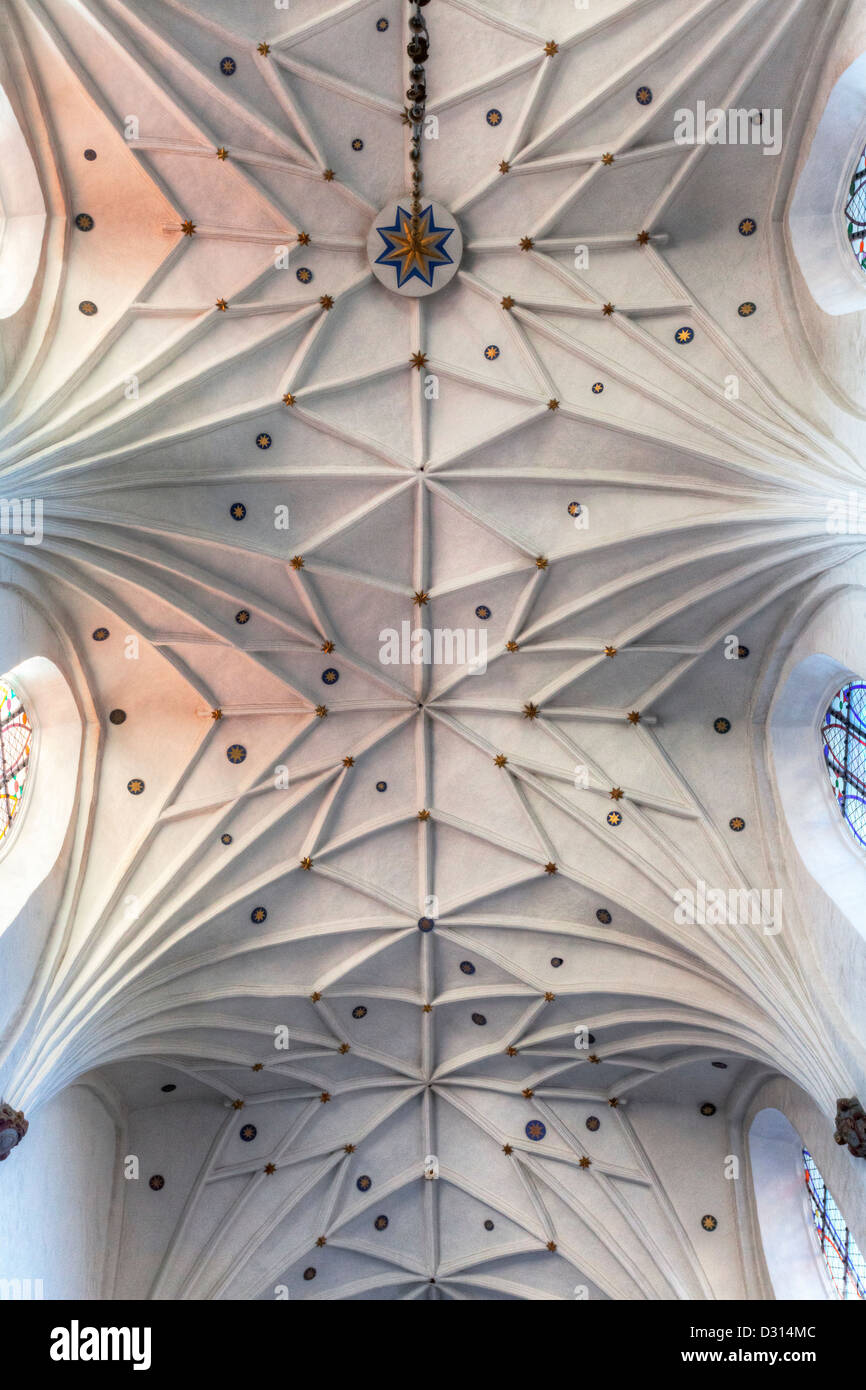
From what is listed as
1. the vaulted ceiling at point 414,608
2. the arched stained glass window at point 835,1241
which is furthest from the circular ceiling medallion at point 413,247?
the arched stained glass window at point 835,1241

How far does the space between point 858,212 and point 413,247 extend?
617cm

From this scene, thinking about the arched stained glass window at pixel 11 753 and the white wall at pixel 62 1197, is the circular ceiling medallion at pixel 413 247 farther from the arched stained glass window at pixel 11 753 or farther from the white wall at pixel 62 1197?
the white wall at pixel 62 1197

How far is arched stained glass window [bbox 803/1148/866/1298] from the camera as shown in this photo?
16969mm

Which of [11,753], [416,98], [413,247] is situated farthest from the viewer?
[413,247]

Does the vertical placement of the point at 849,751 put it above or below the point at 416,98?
below

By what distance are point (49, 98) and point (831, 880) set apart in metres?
14.9

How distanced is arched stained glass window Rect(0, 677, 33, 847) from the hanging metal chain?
29.5ft

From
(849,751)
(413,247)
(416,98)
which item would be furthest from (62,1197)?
(416,98)

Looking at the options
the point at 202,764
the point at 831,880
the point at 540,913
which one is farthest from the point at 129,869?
the point at 831,880

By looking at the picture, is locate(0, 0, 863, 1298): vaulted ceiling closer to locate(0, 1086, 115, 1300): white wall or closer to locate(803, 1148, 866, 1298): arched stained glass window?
locate(0, 1086, 115, 1300): white wall

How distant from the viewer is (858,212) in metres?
15.9

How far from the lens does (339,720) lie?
19.4 meters

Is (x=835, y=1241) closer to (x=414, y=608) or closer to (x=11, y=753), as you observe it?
(x=414, y=608)

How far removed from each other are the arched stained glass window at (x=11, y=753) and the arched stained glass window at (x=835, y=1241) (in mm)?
13022
